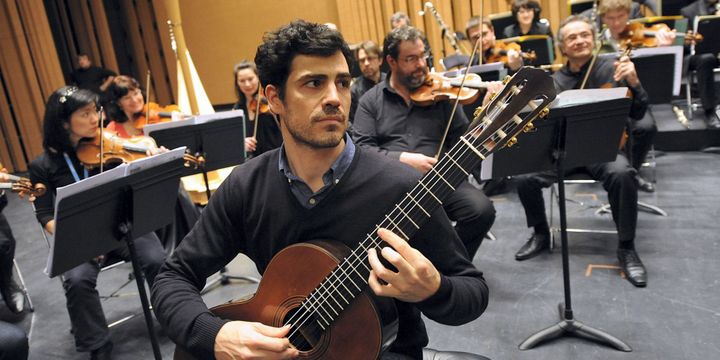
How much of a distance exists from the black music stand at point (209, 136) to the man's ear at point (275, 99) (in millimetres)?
1986

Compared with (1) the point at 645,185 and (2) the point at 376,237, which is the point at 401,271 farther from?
(1) the point at 645,185

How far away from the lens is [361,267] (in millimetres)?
1338

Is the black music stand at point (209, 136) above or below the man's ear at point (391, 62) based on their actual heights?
below

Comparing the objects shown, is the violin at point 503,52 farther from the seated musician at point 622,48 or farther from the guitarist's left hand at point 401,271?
the guitarist's left hand at point 401,271

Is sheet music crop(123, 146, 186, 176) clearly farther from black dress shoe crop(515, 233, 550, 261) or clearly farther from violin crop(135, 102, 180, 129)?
black dress shoe crop(515, 233, 550, 261)

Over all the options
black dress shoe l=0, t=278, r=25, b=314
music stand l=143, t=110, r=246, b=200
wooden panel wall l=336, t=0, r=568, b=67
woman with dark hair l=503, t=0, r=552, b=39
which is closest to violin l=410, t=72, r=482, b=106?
music stand l=143, t=110, r=246, b=200

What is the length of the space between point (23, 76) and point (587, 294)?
875 cm

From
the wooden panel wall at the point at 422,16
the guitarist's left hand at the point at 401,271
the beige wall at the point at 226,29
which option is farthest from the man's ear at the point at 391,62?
the beige wall at the point at 226,29

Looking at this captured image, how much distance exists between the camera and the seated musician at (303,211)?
1404 millimetres

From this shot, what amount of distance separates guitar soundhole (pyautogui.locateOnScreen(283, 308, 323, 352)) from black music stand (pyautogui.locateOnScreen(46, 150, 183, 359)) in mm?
1119

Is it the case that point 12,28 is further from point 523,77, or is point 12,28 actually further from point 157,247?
point 523,77

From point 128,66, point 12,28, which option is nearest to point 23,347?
point 12,28

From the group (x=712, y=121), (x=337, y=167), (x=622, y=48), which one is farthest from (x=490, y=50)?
(x=337, y=167)

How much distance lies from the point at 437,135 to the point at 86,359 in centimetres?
238
